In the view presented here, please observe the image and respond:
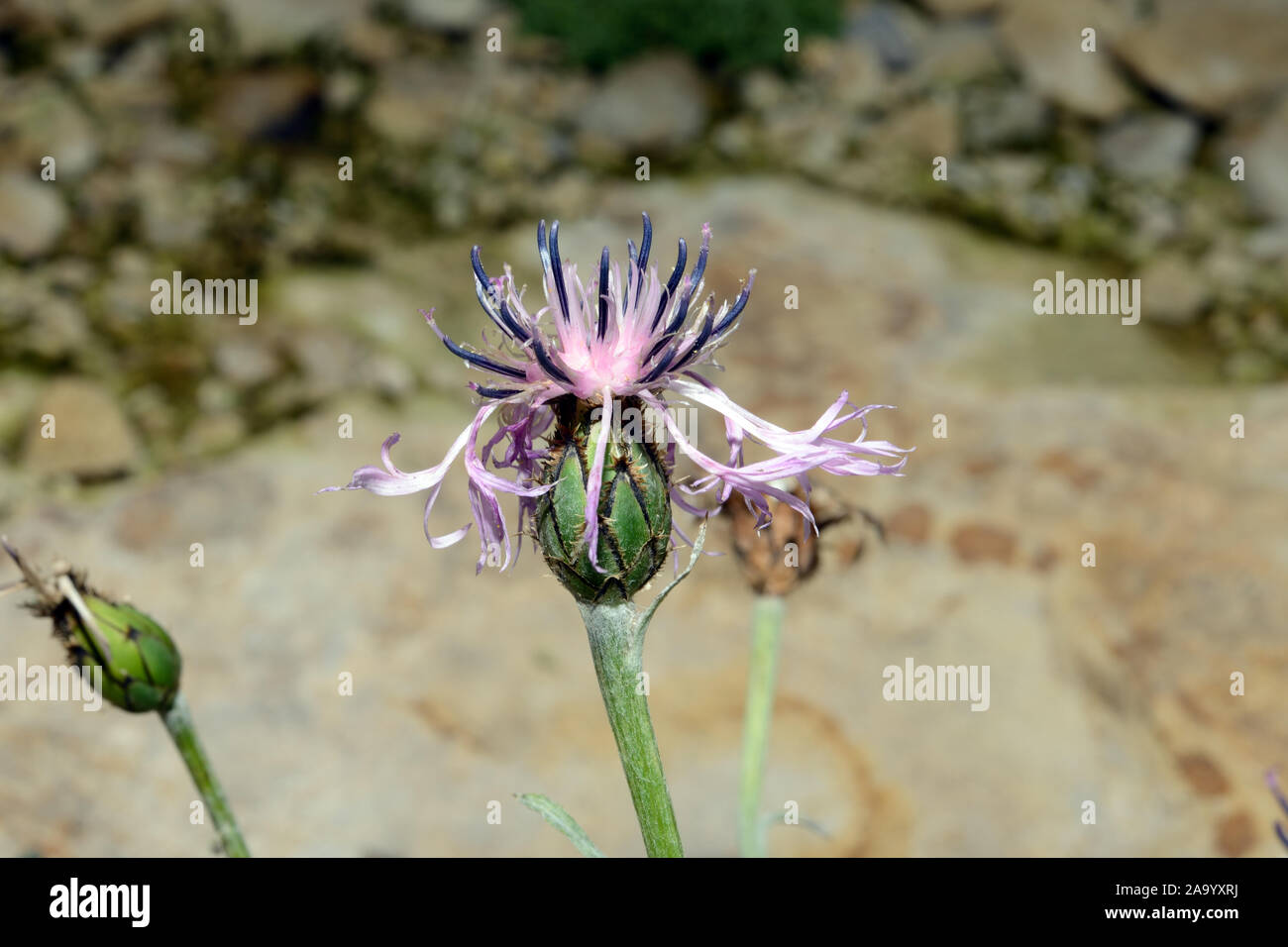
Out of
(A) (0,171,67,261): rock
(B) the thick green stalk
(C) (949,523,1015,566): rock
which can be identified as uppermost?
(A) (0,171,67,261): rock

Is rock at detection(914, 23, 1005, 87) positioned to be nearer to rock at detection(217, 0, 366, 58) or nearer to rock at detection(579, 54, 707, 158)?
rock at detection(579, 54, 707, 158)

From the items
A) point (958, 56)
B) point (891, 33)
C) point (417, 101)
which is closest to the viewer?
point (417, 101)

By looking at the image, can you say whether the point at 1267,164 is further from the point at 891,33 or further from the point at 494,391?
the point at 494,391

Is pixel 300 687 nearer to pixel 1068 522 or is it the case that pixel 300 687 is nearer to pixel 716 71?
A: pixel 1068 522

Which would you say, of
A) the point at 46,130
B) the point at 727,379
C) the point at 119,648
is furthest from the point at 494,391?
the point at 46,130

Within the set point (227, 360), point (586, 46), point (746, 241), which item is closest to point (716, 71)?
point (586, 46)

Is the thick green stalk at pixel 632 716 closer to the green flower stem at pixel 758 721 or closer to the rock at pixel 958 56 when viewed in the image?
the green flower stem at pixel 758 721

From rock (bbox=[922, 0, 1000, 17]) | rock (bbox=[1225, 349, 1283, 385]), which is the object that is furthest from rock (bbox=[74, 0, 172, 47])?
rock (bbox=[1225, 349, 1283, 385])
